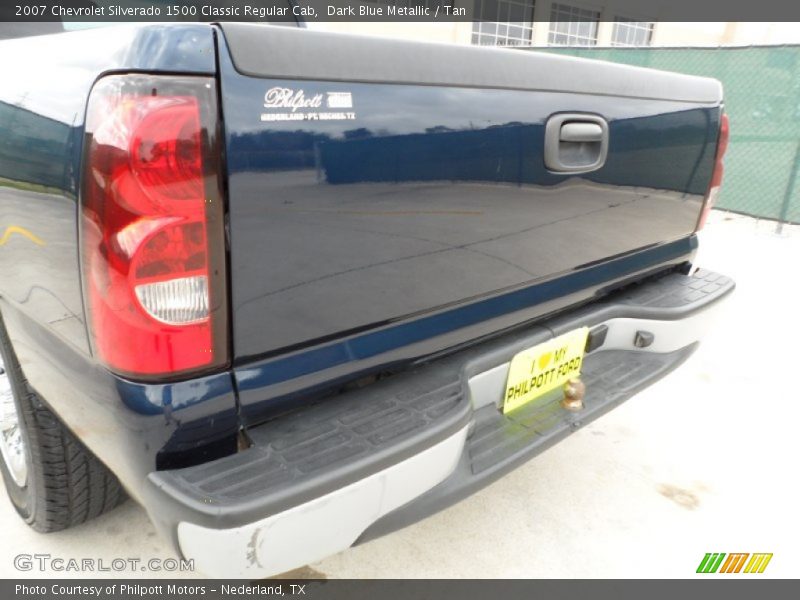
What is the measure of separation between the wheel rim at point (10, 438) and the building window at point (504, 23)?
16.4 meters

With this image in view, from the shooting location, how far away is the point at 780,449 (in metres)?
2.66

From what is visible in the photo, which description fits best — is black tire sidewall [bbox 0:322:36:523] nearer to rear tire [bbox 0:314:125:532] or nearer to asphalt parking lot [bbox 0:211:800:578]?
rear tire [bbox 0:314:125:532]

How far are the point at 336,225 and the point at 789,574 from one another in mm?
1987

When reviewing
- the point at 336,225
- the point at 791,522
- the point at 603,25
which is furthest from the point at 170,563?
the point at 603,25

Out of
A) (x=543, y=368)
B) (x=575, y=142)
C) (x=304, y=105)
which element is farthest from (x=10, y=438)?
(x=575, y=142)

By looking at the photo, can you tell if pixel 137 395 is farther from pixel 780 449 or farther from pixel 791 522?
pixel 780 449

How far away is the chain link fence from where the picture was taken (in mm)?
6902

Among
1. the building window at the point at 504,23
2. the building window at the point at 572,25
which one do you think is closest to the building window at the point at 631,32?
the building window at the point at 572,25

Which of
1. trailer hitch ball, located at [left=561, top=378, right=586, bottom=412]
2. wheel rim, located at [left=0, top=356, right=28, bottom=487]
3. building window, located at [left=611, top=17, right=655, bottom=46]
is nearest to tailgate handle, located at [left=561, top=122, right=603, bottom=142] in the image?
trailer hitch ball, located at [left=561, top=378, right=586, bottom=412]

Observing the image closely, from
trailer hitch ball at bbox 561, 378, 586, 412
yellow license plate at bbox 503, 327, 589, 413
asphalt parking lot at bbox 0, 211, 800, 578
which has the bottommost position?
asphalt parking lot at bbox 0, 211, 800, 578

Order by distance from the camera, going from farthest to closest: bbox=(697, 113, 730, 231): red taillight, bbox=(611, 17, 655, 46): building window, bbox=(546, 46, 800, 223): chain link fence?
bbox=(611, 17, 655, 46): building window → bbox=(546, 46, 800, 223): chain link fence → bbox=(697, 113, 730, 231): red taillight

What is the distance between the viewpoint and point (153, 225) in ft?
3.50

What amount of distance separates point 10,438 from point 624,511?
227 cm

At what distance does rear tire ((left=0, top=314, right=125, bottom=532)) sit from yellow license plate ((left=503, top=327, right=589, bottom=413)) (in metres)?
1.25
